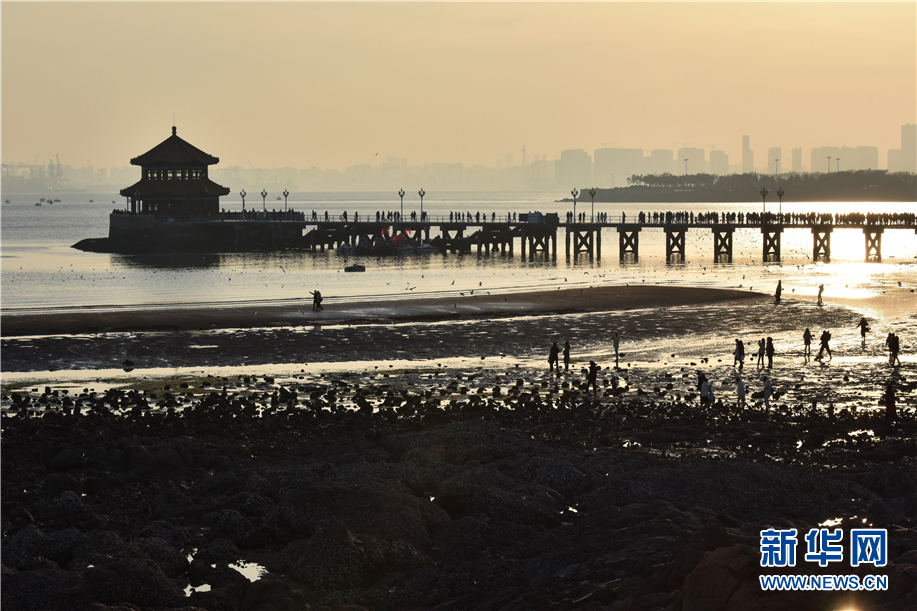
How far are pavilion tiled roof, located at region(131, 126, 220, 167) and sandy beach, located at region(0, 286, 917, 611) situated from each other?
55643mm

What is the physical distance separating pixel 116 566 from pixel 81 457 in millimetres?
6290

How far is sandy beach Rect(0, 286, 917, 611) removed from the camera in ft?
40.9

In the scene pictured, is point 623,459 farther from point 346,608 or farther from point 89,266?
point 89,266

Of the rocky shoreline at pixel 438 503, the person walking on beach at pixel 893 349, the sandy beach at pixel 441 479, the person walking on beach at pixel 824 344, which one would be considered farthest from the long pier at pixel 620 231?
the rocky shoreline at pixel 438 503

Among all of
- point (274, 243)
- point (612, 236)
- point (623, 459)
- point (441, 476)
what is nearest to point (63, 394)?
point (441, 476)

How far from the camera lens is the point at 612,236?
134875 millimetres

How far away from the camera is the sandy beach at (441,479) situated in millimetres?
12469

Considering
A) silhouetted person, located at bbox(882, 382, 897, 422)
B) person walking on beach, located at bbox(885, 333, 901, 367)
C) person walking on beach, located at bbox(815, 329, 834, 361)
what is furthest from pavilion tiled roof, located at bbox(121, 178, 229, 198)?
silhouetted person, located at bbox(882, 382, 897, 422)

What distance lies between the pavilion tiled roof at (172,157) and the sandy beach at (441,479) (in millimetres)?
55643

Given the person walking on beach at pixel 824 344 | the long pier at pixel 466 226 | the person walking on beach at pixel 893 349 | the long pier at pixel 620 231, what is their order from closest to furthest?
the person walking on beach at pixel 893 349
the person walking on beach at pixel 824 344
the long pier at pixel 620 231
the long pier at pixel 466 226

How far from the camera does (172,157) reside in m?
84.0

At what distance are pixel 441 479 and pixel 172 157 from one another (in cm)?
7346

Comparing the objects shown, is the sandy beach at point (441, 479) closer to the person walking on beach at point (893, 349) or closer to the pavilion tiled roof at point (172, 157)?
the person walking on beach at point (893, 349)

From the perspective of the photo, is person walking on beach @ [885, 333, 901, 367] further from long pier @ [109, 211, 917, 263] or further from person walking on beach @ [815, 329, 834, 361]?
long pier @ [109, 211, 917, 263]
